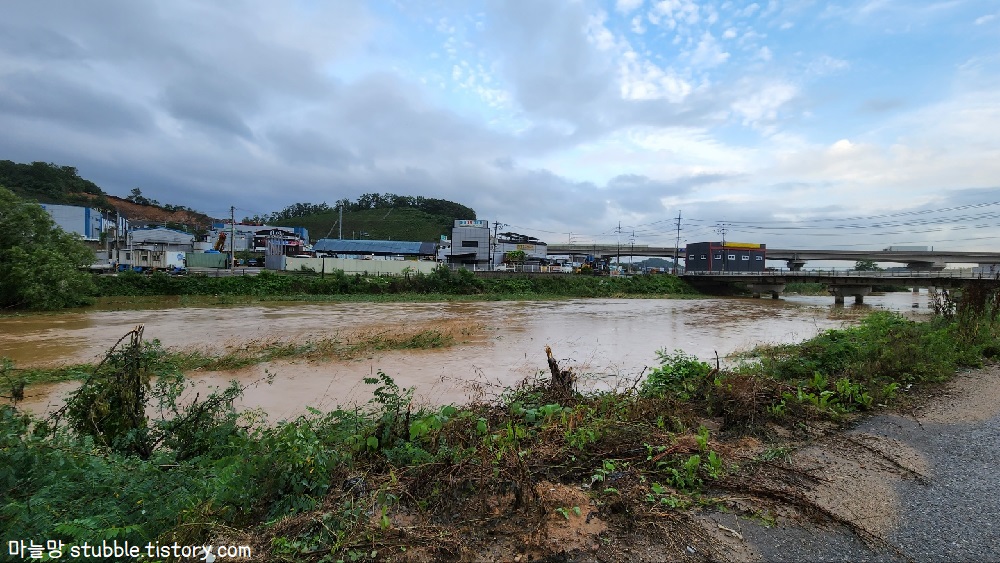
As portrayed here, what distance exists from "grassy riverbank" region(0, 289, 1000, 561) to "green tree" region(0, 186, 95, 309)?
92.4 feet

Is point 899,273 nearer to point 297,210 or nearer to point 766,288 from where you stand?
point 766,288

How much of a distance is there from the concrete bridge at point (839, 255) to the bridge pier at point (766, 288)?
1053 centimetres

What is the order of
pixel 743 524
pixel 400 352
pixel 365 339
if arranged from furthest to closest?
1. pixel 365 339
2. pixel 400 352
3. pixel 743 524

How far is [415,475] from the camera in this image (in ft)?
10.6

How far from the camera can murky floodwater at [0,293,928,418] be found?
9.31m

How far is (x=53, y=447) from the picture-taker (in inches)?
123

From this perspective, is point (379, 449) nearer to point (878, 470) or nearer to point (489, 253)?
point (878, 470)

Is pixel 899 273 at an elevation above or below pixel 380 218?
below

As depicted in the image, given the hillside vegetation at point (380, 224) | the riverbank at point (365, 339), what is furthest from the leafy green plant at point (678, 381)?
the hillside vegetation at point (380, 224)

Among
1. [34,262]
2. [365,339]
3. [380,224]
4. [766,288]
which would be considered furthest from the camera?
[380,224]

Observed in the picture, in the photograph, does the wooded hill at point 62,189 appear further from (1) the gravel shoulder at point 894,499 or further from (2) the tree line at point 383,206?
(1) the gravel shoulder at point 894,499

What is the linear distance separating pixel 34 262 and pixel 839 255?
101 m

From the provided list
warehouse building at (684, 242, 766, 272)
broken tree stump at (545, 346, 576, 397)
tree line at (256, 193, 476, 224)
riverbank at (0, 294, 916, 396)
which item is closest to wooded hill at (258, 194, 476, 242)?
tree line at (256, 193, 476, 224)

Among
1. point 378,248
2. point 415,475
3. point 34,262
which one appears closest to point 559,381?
point 415,475
